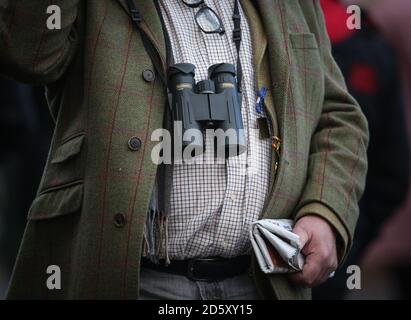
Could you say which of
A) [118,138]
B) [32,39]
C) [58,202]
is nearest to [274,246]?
[118,138]

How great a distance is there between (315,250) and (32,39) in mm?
1049

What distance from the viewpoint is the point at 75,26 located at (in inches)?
134

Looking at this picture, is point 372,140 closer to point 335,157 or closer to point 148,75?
point 335,157

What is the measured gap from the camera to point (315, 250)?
11.0 ft

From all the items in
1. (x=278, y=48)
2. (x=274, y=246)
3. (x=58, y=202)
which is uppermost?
(x=278, y=48)

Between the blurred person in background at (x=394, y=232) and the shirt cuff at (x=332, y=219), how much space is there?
7.06 ft

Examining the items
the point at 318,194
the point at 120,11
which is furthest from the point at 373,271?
the point at 120,11

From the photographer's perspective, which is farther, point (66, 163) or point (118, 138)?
point (66, 163)

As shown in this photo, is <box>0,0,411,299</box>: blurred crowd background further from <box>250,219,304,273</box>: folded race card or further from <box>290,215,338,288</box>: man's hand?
<box>250,219,304,273</box>: folded race card

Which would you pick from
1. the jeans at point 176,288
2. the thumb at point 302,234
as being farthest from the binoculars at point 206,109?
the jeans at point 176,288

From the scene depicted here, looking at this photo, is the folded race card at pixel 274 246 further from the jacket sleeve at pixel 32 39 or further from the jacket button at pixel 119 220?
the jacket sleeve at pixel 32 39

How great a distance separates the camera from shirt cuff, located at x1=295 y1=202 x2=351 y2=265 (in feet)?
11.2

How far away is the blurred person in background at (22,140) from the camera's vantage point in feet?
19.0
